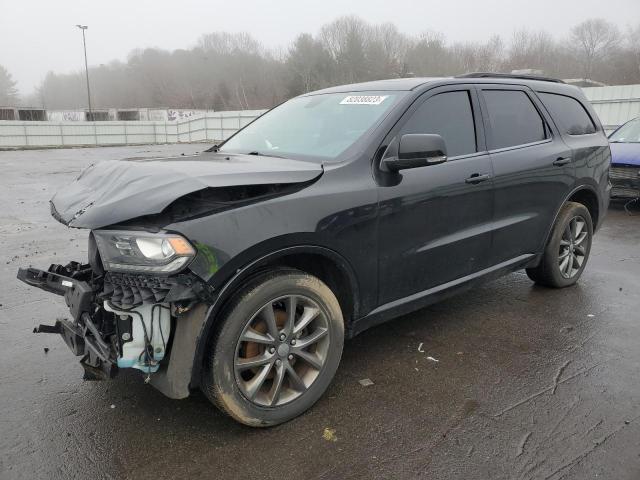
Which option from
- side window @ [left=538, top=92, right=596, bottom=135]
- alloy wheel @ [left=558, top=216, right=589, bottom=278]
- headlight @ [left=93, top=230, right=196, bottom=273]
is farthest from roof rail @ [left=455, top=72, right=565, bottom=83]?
headlight @ [left=93, top=230, right=196, bottom=273]

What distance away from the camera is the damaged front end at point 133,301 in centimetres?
241

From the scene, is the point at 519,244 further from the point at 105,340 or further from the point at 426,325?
the point at 105,340

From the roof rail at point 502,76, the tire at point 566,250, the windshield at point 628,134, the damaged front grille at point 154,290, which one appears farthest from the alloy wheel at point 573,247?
the windshield at point 628,134

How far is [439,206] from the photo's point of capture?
3.47 metres

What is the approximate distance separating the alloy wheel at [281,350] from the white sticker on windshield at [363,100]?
1.51m

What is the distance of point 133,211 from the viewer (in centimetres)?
243

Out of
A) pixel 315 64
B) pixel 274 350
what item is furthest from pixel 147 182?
pixel 315 64

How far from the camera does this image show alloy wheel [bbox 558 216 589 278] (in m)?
4.92

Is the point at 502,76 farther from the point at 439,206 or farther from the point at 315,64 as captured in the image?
the point at 315,64

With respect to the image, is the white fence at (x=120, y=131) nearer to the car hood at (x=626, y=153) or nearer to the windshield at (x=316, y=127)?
the car hood at (x=626, y=153)

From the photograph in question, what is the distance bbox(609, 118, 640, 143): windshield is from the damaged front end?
32.6ft

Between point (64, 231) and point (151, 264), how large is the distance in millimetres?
5967

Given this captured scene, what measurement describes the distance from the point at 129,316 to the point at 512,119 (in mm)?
3284

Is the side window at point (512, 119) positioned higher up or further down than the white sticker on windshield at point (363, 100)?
further down
